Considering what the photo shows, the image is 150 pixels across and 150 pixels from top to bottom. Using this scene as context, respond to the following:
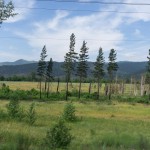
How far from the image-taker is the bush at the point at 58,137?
17.1 meters

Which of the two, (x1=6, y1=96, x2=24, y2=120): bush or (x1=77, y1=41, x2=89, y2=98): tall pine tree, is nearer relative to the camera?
(x1=6, y1=96, x2=24, y2=120): bush

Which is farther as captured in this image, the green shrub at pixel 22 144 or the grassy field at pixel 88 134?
the grassy field at pixel 88 134

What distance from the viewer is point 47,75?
149250mm

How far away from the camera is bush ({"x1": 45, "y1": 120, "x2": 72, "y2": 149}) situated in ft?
56.0

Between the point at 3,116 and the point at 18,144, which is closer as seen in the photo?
the point at 18,144

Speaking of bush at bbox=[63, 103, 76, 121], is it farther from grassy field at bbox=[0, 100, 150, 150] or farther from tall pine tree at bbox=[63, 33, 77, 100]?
tall pine tree at bbox=[63, 33, 77, 100]

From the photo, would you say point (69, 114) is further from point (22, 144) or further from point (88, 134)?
point (22, 144)

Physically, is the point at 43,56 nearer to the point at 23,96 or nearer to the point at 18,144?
the point at 23,96

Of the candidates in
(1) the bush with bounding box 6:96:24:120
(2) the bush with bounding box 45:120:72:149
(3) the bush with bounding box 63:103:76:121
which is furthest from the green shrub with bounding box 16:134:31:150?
(3) the bush with bounding box 63:103:76:121

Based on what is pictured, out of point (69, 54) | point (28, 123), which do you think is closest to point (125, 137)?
point (28, 123)

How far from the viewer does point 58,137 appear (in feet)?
56.5

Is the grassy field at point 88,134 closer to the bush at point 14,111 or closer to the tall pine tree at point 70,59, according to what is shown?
the bush at point 14,111

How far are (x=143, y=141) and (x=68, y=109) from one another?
20473 millimetres

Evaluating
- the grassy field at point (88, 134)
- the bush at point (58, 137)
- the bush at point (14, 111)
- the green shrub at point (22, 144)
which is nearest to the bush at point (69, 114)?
the grassy field at point (88, 134)
